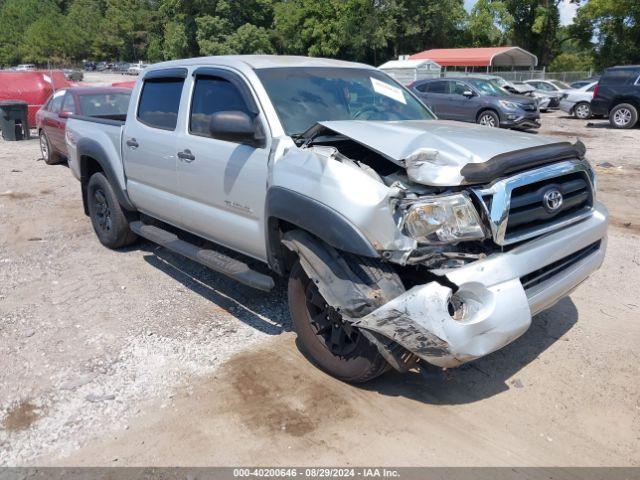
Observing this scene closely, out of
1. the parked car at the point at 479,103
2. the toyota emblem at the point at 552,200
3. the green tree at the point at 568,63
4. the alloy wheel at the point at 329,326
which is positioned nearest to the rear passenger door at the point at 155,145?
the alloy wheel at the point at 329,326

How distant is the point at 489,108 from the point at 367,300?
15433mm

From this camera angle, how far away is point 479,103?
56.8ft

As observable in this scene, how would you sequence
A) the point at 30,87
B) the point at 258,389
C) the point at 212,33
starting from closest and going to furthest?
the point at 258,389
the point at 30,87
the point at 212,33

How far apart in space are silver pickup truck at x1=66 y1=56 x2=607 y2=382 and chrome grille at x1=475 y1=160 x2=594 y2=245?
0.01 m

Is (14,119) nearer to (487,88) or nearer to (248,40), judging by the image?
(487,88)

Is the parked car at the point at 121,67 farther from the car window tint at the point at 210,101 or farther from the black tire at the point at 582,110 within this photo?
the car window tint at the point at 210,101

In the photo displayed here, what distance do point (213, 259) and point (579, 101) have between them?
2121 centimetres

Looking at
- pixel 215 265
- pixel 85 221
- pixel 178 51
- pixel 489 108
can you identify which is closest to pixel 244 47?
pixel 178 51

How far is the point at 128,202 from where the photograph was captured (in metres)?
5.82

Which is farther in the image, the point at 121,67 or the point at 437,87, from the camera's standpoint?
the point at 121,67

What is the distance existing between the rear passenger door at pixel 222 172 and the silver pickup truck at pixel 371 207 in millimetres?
14

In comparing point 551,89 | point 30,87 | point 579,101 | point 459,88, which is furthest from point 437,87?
point 30,87

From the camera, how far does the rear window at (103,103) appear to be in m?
10.6

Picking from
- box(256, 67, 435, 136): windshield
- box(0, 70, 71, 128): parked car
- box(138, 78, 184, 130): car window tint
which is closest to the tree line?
box(0, 70, 71, 128): parked car
